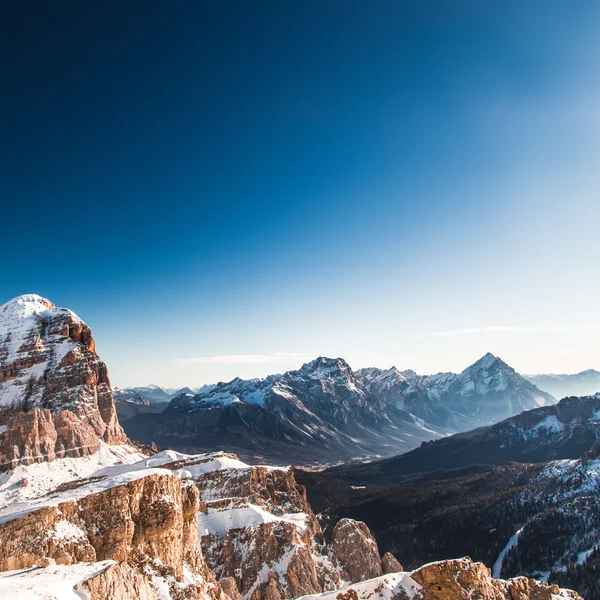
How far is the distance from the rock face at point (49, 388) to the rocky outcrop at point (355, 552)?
329 feet

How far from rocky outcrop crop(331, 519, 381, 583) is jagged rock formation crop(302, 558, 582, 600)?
60341mm

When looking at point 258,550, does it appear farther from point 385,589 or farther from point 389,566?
point 385,589

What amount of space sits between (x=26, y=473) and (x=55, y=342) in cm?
6772

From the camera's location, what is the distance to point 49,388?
573 ft

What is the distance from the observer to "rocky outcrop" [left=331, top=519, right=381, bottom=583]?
105938 millimetres

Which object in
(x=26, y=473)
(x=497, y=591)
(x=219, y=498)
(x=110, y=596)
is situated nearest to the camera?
(x=110, y=596)

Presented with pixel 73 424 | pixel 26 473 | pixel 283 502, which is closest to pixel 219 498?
pixel 283 502

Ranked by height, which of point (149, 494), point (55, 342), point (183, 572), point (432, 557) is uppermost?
point (55, 342)

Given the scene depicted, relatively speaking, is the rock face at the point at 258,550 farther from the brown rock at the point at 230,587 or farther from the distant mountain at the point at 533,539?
the distant mountain at the point at 533,539

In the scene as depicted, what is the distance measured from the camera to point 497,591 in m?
50.9

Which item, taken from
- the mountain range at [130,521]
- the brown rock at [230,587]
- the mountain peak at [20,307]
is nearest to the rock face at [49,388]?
the mountain peak at [20,307]

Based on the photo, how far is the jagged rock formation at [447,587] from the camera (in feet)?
160

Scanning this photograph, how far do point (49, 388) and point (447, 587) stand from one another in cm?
17389

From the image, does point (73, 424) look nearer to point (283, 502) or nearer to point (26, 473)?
point (26, 473)
